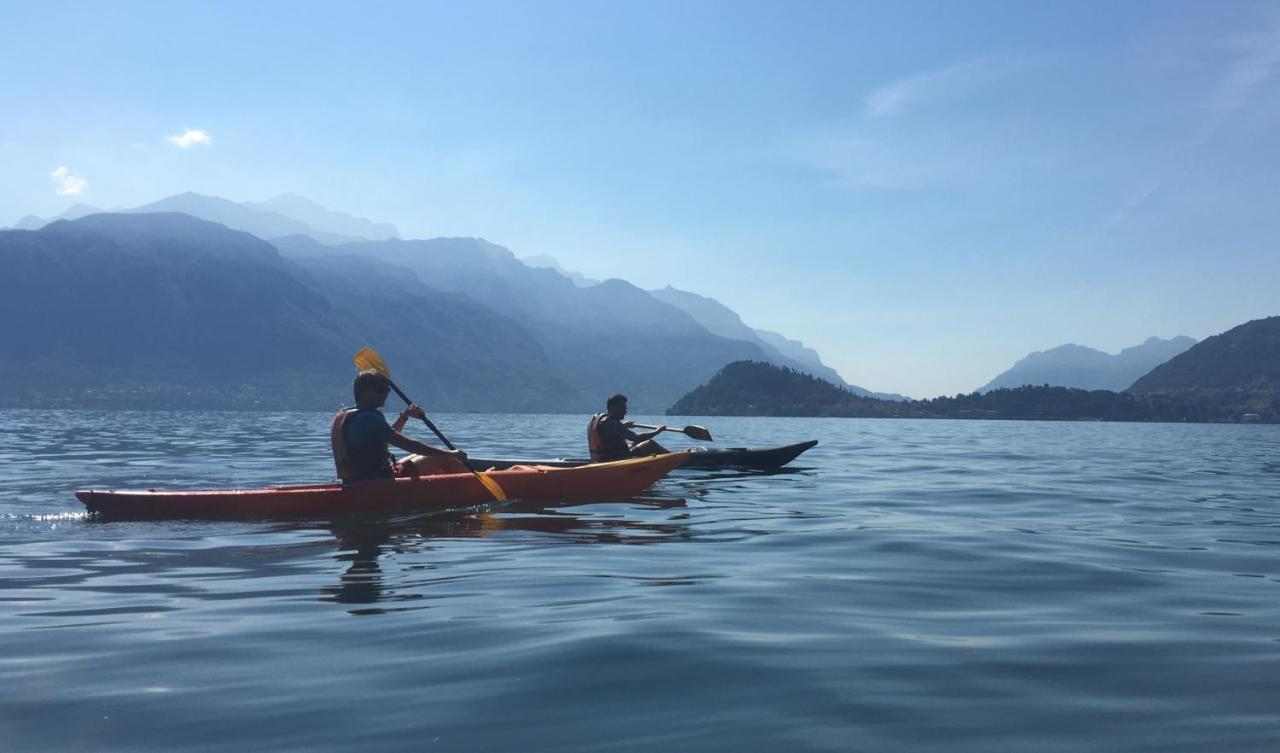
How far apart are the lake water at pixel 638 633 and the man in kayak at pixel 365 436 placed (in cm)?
88

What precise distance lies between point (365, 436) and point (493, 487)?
2117 millimetres

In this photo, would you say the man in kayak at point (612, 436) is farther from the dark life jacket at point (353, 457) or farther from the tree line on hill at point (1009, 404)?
the tree line on hill at point (1009, 404)

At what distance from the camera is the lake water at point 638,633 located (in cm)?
435

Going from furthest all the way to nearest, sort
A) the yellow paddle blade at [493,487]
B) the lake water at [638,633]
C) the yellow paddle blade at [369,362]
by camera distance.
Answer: the yellow paddle blade at [369,362]
the yellow paddle blade at [493,487]
the lake water at [638,633]

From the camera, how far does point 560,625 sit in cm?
621

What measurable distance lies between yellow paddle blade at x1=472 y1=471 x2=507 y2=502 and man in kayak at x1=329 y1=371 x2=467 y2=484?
127 cm

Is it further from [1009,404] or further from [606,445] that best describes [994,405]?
[606,445]

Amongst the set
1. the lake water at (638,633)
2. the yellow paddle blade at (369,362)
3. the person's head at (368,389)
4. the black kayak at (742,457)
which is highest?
the yellow paddle blade at (369,362)

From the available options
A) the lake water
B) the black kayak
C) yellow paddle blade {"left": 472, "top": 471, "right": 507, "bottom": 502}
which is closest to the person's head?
the lake water

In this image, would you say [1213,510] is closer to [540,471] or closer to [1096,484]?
[1096,484]

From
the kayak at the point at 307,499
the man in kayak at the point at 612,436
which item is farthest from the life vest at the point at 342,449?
the man in kayak at the point at 612,436

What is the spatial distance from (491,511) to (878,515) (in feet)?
19.9

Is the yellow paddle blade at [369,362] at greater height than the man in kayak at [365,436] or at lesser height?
greater

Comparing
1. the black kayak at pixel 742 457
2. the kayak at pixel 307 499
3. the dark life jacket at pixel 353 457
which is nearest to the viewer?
the kayak at pixel 307 499
